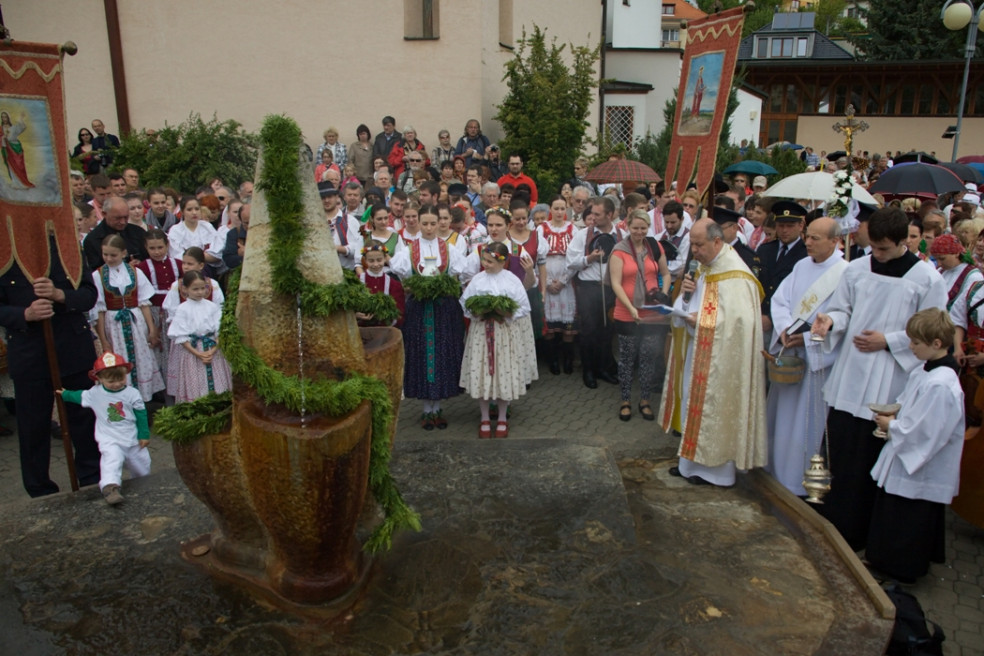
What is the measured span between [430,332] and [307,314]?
390 centimetres

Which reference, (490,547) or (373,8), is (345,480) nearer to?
(490,547)

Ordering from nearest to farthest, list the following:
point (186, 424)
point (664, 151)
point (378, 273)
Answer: point (186, 424) → point (378, 273) → point (664, 151)

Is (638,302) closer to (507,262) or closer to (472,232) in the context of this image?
(507,262)

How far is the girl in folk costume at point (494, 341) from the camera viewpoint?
24.6 feet

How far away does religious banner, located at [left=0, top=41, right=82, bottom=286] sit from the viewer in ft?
17.5

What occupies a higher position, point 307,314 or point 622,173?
point 622,173

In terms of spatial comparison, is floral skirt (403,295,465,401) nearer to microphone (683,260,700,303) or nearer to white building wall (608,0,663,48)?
microphone (683,260,700,303)

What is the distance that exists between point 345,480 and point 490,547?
131 centimetres

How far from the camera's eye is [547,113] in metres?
15.4

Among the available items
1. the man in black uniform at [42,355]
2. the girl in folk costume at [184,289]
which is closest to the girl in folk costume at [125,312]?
the girl in folk costume at [184,289]

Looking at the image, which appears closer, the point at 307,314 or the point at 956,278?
the point at 307,314

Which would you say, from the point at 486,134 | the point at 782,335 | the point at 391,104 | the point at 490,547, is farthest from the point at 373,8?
the point at 490,547

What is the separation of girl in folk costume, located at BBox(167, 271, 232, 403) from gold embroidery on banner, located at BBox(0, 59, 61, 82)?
223 centimetres

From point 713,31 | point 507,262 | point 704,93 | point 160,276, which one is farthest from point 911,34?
point 160,276
